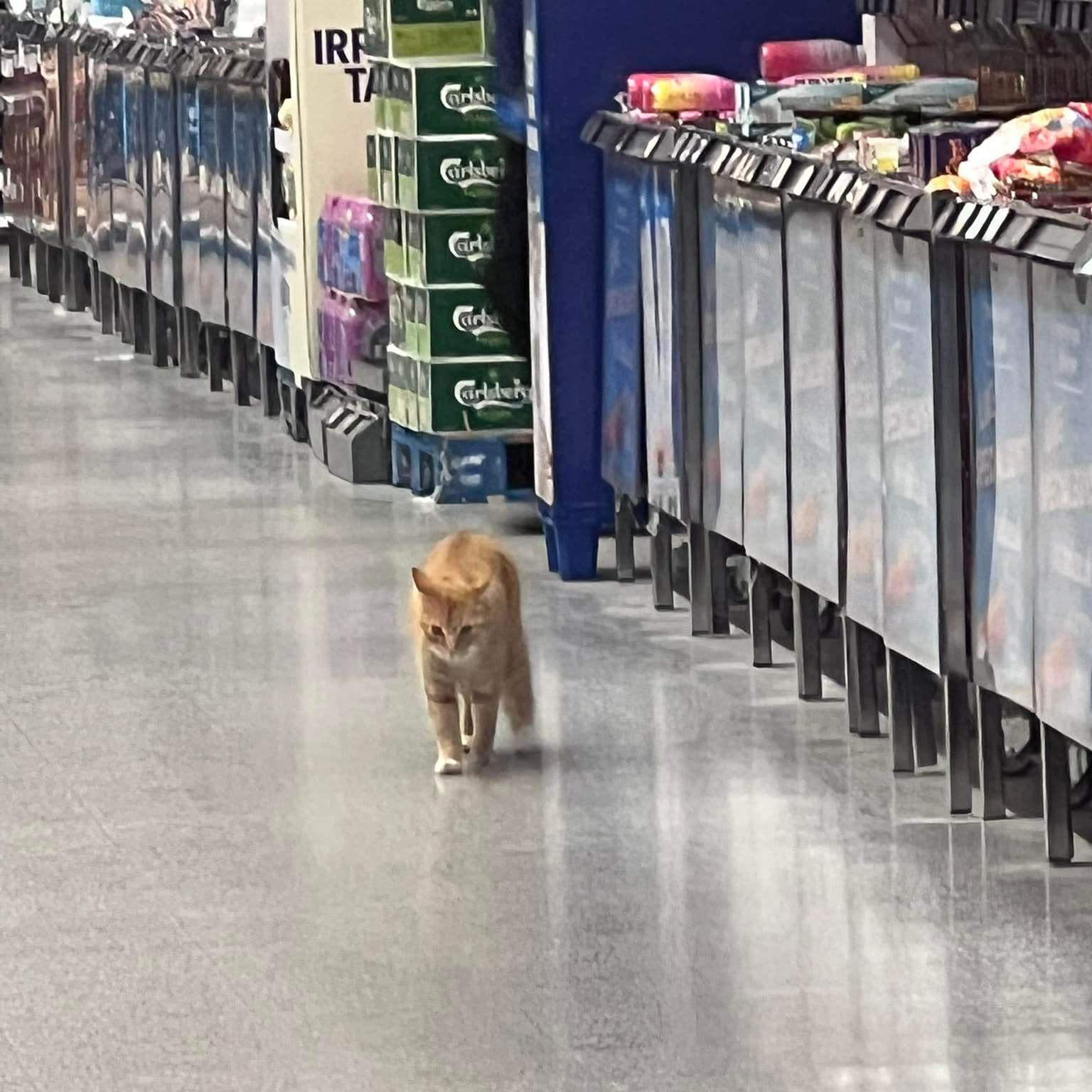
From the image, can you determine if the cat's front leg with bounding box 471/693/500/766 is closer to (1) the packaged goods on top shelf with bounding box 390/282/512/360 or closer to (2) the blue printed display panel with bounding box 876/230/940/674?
(2) the blue printed display panel with bounding box 876/230/940/674

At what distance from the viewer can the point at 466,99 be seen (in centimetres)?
916

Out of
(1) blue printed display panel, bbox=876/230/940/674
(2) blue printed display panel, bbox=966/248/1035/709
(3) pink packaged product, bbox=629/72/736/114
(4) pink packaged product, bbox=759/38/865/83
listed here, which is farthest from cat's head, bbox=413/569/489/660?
(4) pink packaged product, bbox=759/38/865/83

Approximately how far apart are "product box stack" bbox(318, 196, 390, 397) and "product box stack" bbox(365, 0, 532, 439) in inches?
22.6

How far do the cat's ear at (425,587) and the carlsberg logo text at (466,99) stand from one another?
3.38m

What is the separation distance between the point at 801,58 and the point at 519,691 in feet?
8.42

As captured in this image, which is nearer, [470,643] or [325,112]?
[470,643]

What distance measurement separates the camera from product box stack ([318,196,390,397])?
9.96m

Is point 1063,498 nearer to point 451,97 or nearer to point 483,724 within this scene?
point 483,724

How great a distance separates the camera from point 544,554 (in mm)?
8781

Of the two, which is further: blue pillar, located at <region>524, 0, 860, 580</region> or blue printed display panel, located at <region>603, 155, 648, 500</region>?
blue pillar, located at <region>524, 0, 860, 580</region>

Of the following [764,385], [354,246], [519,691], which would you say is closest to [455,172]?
[354,246]

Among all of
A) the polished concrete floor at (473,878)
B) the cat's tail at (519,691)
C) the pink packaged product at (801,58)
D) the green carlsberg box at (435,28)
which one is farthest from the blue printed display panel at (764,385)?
the green carlsberg box at (435,28)

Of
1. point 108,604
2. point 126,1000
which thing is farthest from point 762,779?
point 108,604

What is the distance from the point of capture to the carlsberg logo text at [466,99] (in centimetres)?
915
